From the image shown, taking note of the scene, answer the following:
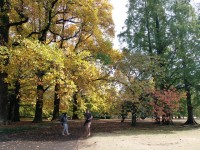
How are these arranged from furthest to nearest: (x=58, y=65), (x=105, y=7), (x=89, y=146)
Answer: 1. (x=105, y=7)
2. (x=58, y=65)
3. (x=89, y=146)

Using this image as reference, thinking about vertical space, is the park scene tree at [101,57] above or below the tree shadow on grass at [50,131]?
above

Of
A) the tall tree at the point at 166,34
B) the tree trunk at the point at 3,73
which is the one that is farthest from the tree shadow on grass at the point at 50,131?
the tall tree at the point at 166,34

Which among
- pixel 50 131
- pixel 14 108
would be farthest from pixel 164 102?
pixel 14 108

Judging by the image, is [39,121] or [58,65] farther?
[39,121]

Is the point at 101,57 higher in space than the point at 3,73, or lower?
higher

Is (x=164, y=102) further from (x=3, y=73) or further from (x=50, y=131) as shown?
(x=3, y=73)

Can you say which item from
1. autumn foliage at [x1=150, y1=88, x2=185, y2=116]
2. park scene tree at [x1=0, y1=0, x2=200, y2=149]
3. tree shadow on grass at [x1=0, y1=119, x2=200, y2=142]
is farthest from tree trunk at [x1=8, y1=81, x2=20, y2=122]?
autumn foliage at [x1=150, y1=88, x2=185, y2=116]

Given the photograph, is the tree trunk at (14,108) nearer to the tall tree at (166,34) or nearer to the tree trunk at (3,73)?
the tree trunk at (3,73)

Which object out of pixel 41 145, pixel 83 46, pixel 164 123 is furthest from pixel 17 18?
pixel 164 123

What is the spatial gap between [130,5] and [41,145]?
24557 millimetres

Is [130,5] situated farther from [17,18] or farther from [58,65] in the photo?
[58,65]

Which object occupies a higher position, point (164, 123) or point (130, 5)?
point (130, 5)

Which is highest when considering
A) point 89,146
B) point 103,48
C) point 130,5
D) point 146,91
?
point 130,5

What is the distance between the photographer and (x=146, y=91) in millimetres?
26938
